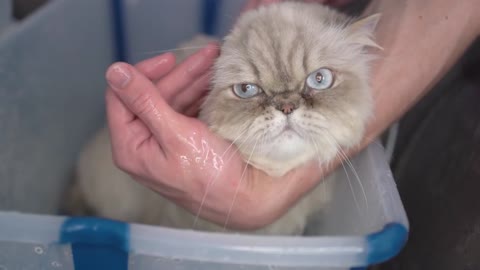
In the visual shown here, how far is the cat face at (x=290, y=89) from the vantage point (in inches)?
33.2

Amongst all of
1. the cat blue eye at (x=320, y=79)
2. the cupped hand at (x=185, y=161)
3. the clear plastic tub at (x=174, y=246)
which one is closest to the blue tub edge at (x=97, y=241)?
the clear plastic tub at (x=174, y=246)

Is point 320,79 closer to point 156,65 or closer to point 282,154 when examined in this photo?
point 282,154

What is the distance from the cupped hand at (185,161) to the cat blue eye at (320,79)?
16 cm

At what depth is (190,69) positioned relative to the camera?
3.33 ft

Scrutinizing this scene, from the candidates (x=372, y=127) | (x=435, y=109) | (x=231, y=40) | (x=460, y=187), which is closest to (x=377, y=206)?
(x=372, y=127)

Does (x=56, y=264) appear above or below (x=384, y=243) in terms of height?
below

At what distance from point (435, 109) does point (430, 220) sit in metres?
0.35

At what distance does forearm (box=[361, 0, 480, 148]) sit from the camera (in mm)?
983

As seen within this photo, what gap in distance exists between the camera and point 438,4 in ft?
3.24

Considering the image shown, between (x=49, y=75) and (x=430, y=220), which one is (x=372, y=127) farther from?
(x=49, y=75)

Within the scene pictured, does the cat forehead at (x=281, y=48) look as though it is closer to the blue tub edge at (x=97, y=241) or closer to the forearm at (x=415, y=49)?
the forearm at (x=415, y=49)

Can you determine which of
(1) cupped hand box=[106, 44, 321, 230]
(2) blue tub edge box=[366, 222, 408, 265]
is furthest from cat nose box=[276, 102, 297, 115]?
(2) blue tub edge box=[366, 222, 408, 265]

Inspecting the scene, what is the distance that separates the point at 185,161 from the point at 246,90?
18 centimetres

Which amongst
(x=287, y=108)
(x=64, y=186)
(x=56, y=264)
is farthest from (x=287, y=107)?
(x=64, y=186)
